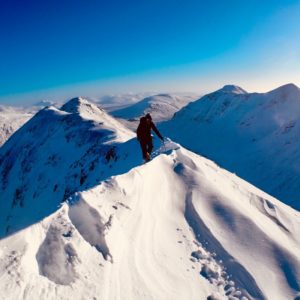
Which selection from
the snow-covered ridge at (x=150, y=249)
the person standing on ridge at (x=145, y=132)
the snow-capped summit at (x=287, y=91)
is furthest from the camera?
the snow-capped summit at (x=287, y=91)

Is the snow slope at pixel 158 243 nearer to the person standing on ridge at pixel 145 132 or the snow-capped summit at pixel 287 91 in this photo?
the person standing on ridge at pixel 145 132

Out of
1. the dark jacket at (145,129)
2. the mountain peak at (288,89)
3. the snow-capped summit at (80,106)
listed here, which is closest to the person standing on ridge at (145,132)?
the dark jacket at (145,129)

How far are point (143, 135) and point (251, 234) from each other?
23.0 feet

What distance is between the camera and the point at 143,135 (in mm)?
14320

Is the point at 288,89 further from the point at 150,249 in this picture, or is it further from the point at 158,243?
the point at 150,249

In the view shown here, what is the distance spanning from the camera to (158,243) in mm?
7594

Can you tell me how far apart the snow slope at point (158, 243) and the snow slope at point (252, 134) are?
43.5 meters

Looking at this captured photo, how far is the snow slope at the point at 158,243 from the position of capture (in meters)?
5.64

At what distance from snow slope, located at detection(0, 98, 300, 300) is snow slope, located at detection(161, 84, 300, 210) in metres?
43.5

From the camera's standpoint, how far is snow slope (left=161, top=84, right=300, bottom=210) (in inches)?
2388

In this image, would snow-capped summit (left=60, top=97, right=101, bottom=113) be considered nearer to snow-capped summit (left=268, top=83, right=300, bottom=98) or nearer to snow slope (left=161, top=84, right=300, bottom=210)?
snow slope (left=161, top=84, right=300, bottom=210)

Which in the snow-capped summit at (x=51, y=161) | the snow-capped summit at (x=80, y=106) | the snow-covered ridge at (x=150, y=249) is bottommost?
the snow-capped summit at (x=51, y=161)

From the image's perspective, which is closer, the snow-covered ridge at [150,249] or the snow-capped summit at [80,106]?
the snow-covered ridge at [150,249]

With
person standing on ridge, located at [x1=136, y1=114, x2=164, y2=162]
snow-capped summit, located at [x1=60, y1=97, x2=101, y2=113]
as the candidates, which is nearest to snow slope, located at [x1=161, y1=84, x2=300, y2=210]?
snow-capped summit, located at [x1=60, y1=97, x2=101, y2=113]
